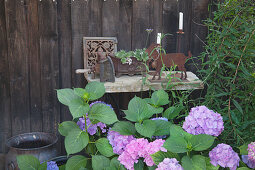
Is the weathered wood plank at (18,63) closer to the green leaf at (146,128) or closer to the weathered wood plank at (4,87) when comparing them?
the weathered wood plank at (4,87)

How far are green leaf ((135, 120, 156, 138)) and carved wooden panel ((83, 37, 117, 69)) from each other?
128 cm

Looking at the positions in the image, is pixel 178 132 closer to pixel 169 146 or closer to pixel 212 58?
pixel 169 146

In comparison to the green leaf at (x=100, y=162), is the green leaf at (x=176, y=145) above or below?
above

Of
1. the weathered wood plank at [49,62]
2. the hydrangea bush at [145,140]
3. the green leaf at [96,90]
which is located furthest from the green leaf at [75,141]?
the weathered wood plank at [49,62]

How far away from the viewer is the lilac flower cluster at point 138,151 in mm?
802

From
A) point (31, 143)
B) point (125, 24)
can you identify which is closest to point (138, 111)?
point (31, 143)

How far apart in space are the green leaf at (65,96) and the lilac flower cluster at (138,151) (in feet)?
0.85

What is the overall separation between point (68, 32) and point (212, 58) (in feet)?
4.37

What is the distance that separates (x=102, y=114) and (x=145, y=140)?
0.17m

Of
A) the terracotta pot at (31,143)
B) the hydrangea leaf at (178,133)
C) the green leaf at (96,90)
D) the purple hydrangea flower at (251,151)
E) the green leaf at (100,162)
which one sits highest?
the green leaf at (96,90)

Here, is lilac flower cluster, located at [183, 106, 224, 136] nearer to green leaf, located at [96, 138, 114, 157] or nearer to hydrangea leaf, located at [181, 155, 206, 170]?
hydrangea leaf, located at [181, 155, 206, 170]

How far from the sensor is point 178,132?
0.80m

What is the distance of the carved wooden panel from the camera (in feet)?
6.95

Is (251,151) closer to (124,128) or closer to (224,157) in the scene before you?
(224,157)
